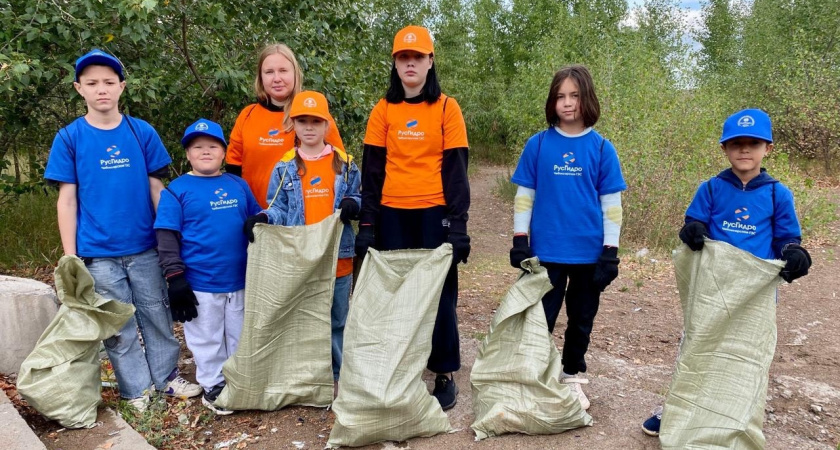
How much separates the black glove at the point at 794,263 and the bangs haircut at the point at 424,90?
169 cm

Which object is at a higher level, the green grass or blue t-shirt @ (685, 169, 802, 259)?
blue t-shirt @ (685, 169, 802, 259)

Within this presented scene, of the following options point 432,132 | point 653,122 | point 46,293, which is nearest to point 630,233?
point 653,122

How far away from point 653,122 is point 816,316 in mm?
3001

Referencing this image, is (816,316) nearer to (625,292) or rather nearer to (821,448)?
(625,292)

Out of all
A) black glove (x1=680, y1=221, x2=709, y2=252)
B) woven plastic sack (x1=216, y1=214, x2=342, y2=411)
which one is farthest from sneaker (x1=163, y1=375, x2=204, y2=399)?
black glove (x1=680, y1=221, x2=709, y2=252)

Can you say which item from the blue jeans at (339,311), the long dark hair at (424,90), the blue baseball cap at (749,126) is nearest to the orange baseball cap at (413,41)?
the long dark hair at (424,90)

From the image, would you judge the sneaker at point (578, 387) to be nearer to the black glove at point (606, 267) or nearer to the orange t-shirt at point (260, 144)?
the black glove at point (606, 267)

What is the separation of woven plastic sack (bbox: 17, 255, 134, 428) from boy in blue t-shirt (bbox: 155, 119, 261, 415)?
32 cm

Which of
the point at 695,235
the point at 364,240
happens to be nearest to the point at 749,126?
the point at 695,235

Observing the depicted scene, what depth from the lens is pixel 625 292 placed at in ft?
19.5

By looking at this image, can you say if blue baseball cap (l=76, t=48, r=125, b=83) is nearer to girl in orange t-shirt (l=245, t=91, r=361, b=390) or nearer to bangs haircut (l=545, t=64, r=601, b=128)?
girl in orange t-shirt (l=245, t=91, r=361, b=390)

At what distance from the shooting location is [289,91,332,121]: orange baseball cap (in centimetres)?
292

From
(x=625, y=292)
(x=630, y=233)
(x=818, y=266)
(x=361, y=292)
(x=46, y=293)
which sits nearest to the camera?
(x=361, y=292)

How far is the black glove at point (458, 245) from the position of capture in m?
2.88
